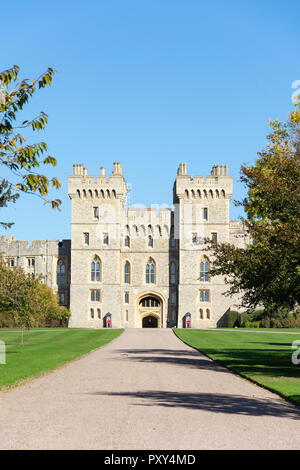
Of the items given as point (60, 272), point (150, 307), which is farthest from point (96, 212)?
point (150, 307)

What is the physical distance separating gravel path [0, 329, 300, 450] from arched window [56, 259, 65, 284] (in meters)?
51.3

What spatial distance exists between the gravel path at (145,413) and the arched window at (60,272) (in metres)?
51.3

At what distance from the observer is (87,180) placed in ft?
210

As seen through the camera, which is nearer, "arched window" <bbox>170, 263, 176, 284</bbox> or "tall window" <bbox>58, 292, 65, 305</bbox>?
"arched window" <bbox>170, 263, 176, 284</bbox>

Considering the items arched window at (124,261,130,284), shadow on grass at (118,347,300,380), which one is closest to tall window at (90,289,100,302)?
arched window at (124,261,130,284)

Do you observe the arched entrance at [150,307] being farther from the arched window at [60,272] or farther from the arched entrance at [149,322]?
the arched window at [60,272]

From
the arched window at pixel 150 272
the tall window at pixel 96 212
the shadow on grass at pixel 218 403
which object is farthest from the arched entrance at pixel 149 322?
the shadow on grass at pixel 218 403

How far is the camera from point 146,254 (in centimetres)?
6431

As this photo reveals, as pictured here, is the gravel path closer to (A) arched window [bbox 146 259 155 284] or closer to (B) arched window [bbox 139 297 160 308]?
(A) arched window [bbox 146 259 155 284]

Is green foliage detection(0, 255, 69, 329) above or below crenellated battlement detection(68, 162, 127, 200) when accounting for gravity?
below

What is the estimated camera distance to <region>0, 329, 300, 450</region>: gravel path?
26.6 feet

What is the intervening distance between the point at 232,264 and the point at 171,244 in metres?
43.1

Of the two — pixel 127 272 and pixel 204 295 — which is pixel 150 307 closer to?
pixel 127 272
